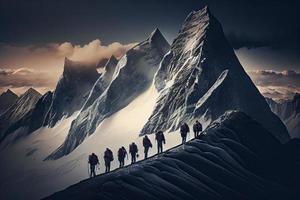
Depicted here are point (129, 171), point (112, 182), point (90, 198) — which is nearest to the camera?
point (90, 198)

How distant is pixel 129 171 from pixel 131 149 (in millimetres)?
11433

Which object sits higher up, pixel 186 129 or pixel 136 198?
pixel 186 129

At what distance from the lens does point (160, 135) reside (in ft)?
615

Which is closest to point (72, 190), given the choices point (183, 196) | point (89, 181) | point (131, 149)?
point (89, 181)

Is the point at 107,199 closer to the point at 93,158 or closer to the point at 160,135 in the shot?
the point at 93,158

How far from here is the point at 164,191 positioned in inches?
7692

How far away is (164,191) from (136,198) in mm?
12936

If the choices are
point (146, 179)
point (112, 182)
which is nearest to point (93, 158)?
point (112, 182)

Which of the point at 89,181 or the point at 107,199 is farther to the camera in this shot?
the point at 89,181

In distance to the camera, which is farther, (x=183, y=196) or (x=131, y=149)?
(x=183, y=196)

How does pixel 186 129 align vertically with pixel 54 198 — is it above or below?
above

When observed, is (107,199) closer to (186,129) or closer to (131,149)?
→ (131,149)

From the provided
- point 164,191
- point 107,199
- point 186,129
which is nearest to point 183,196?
point 164,191

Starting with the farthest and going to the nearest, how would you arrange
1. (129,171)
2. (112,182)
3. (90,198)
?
(129,171), (112,182), (90,198)
